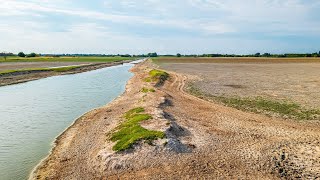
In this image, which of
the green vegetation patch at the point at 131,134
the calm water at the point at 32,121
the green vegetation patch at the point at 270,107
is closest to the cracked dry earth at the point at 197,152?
the green vegetation patch at the point at 131,134

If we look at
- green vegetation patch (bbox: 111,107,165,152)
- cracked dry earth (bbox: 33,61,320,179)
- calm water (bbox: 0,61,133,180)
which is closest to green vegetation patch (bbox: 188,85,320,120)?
cracked dry earth (bbox: 33,61,320,179)

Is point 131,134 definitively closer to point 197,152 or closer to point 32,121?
point 197,152

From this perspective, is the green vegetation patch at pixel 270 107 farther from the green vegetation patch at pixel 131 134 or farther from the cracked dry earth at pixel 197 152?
the green vegetation patch at pixel 131 134

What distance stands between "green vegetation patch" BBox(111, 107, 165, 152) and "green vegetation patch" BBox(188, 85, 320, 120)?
1100cm

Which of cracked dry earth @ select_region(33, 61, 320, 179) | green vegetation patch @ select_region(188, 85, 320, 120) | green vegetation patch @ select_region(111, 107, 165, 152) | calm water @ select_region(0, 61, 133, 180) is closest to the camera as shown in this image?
cracked dry earth @ select_region(33, 61, 320, 179)

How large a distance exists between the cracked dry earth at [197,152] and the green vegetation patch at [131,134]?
1.58 ft

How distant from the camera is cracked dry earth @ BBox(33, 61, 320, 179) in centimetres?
1447

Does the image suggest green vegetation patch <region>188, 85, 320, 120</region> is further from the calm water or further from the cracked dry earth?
the calm water

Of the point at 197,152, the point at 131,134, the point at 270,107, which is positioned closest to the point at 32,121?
the point at 131,134

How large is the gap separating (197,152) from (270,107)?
14.6m

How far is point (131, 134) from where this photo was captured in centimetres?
1847

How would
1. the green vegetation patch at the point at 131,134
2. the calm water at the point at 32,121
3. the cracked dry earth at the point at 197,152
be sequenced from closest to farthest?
the cracked dry earth at the point at 197,152, the calm water at the point at 32,121, the green vegetation patch at the point at 131,134

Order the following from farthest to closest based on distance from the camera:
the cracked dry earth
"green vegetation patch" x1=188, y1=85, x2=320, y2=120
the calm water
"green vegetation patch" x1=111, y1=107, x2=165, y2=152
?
"green vegetation patch" x1=188, y1=85, x2=320, y2=120, "green vegetation patch" x1=111, y1=107, x2=165, y2=152, the calm water, the cracked dry earth

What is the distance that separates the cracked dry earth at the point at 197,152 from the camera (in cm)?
1447
